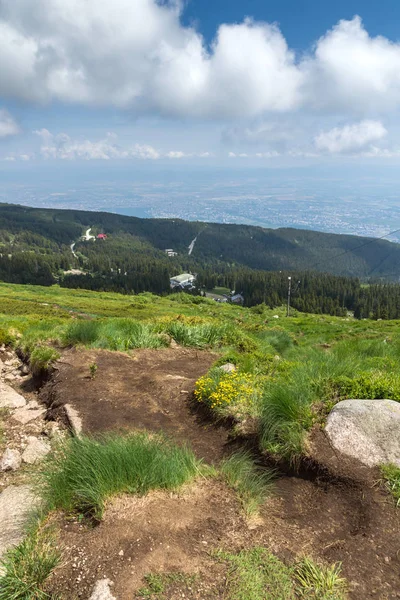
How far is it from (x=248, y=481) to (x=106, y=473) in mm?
1977

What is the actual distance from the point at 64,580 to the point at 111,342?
9.28 metres

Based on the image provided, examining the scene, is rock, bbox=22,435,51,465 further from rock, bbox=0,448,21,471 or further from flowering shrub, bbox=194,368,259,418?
flowering shrub, bbox=194,368,259,418

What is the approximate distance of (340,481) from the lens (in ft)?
16.8

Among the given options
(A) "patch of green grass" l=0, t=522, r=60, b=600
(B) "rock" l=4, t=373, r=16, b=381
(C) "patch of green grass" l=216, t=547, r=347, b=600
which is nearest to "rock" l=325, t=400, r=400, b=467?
(C) "patch of green grass" l=216, t=547, r=347, b=600

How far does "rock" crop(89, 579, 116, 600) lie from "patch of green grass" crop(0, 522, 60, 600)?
433mm

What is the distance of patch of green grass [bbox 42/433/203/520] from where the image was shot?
4.45 m

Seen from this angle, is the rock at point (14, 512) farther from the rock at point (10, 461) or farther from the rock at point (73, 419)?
the rock at point (73, 419)

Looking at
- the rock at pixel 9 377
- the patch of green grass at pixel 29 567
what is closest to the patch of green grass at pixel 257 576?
the patch of green grass at pixel 29 567

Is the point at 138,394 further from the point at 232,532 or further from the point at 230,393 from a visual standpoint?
the point at 232,532

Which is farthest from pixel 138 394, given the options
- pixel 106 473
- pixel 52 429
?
pixel 106 473

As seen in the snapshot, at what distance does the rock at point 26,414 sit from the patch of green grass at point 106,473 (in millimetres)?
3741

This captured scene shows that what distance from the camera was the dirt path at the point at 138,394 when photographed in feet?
24.2

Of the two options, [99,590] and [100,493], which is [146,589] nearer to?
[99,590]

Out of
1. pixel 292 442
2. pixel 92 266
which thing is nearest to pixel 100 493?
pixel 292 442
